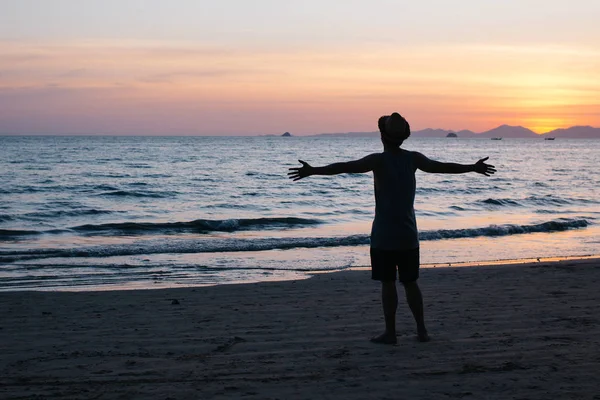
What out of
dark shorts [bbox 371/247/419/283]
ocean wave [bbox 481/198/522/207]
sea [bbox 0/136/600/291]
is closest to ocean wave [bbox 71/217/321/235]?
sea [bbox 0/136/600/291]

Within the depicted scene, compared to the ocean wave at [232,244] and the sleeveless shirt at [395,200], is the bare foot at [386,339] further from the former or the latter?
the ocean wave at [232,244]

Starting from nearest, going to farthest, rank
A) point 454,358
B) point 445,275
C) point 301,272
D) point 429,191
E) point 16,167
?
1. point 454,358
2. point 445,275
3. point 301,272
4. point 429,191
5. point 16,167

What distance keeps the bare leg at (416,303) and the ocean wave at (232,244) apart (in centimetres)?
928

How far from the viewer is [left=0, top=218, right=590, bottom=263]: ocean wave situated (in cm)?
1409

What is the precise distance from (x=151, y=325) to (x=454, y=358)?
9.96ft

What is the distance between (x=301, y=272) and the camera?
11594mm

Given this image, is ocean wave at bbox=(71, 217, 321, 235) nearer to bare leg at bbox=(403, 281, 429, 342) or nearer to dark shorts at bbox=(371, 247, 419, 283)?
bare leg at bbox=(403, 281, 429, 342)

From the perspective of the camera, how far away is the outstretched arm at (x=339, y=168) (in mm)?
4984

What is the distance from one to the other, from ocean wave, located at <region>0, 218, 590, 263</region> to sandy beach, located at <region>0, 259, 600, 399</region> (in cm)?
536

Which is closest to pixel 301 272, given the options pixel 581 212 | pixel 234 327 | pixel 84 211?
pixel 234 327

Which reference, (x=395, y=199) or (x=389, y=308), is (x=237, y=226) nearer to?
(x=389, y=308)

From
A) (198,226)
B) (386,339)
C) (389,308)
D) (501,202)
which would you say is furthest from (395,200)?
(501,202)

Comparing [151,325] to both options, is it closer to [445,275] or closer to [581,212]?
[445,275]

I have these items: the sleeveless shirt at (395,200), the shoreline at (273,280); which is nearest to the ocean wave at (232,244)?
the shoreline at (273,280)
